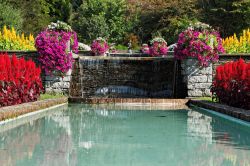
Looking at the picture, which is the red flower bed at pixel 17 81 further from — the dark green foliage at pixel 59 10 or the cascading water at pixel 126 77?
the dark green foliage at pixel 59 10

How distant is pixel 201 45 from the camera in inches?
571

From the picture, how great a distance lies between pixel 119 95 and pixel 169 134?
8.56 meters

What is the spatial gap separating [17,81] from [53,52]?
14.7ft

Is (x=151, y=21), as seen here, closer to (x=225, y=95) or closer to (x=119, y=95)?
(x=119, y=95)

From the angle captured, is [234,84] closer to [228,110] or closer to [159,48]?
[228,110]

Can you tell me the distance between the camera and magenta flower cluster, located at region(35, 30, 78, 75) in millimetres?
14938

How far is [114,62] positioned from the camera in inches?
635

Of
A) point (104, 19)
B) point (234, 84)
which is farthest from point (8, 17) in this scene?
point (234, 84)

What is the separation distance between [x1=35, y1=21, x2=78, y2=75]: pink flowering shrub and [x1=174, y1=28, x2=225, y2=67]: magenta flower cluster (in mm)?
3456

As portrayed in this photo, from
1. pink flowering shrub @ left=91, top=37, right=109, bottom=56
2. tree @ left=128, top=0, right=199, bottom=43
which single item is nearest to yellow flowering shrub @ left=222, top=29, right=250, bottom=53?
pink flowering shrub @ left=91, top=37, right=109, bottom=56

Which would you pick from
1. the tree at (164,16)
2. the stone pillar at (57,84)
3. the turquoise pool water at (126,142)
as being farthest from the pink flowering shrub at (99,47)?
the tree at (164,16)

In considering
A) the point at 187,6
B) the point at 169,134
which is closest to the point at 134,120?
the point at 169,134

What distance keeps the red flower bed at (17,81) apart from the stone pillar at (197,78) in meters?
4.68

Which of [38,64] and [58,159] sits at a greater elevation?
[38,64]
